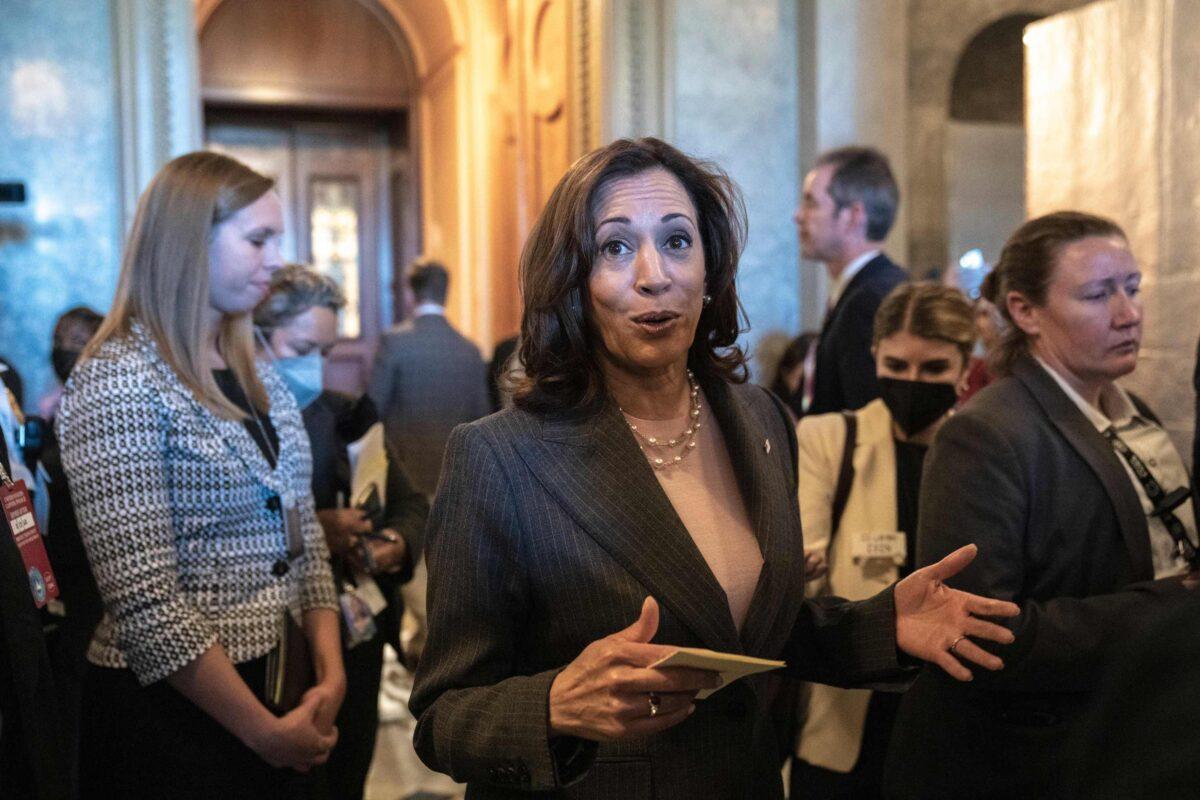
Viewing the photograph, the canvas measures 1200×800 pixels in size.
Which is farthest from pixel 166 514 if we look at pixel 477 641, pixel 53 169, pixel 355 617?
pixel 53 169

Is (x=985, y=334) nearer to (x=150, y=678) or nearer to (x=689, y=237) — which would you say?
(x=689, y=237)

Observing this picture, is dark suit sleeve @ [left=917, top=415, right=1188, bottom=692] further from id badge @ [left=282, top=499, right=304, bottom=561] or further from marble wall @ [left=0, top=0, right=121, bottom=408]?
marble wall @ [left=0, top=0, right=121, bottom=408]

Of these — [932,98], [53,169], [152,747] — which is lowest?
[152,747]

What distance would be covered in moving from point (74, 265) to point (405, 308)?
585 centimetres

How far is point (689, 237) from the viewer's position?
5.90ft

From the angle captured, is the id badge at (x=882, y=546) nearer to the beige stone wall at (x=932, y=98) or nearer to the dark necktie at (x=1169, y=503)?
the dark necktie at (x=1169, y=503)

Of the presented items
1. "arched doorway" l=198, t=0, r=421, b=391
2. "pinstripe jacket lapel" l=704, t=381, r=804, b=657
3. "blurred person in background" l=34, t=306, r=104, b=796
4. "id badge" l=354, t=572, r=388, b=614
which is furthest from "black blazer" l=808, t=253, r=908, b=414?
"arched doorway" l=198, t=0, r=421, b=391

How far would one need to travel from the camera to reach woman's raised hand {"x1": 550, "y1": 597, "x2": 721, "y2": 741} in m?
1.38

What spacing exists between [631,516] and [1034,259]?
1.37 meters

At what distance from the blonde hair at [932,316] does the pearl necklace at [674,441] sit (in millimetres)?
1445

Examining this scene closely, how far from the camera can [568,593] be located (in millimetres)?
1647

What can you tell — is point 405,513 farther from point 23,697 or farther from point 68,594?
point 23,697

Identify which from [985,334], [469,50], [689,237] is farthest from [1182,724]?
[469,50]

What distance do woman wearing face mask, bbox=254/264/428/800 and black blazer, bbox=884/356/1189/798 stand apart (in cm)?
151
